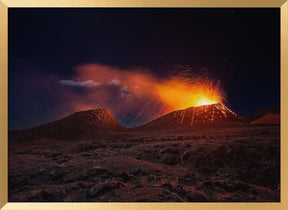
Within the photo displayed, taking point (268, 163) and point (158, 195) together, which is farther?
point (268, 163)

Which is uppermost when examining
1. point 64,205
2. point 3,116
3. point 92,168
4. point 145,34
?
point 145,34

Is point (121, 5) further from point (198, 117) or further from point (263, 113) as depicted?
point (263, 113)

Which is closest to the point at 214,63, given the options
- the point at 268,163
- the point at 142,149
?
the point at 268,163

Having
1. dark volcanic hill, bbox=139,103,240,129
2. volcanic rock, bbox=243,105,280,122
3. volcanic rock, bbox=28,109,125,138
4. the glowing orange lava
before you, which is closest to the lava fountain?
the glowing orange lava

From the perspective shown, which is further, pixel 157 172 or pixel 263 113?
pixel 263 113

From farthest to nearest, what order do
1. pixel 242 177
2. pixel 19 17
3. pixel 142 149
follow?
pixel 142 149 < pixel 19 17 < pixel 242 177

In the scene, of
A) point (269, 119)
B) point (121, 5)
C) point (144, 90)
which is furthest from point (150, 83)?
point (269, 119)

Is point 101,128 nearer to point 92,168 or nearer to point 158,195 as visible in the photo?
point 92,168
